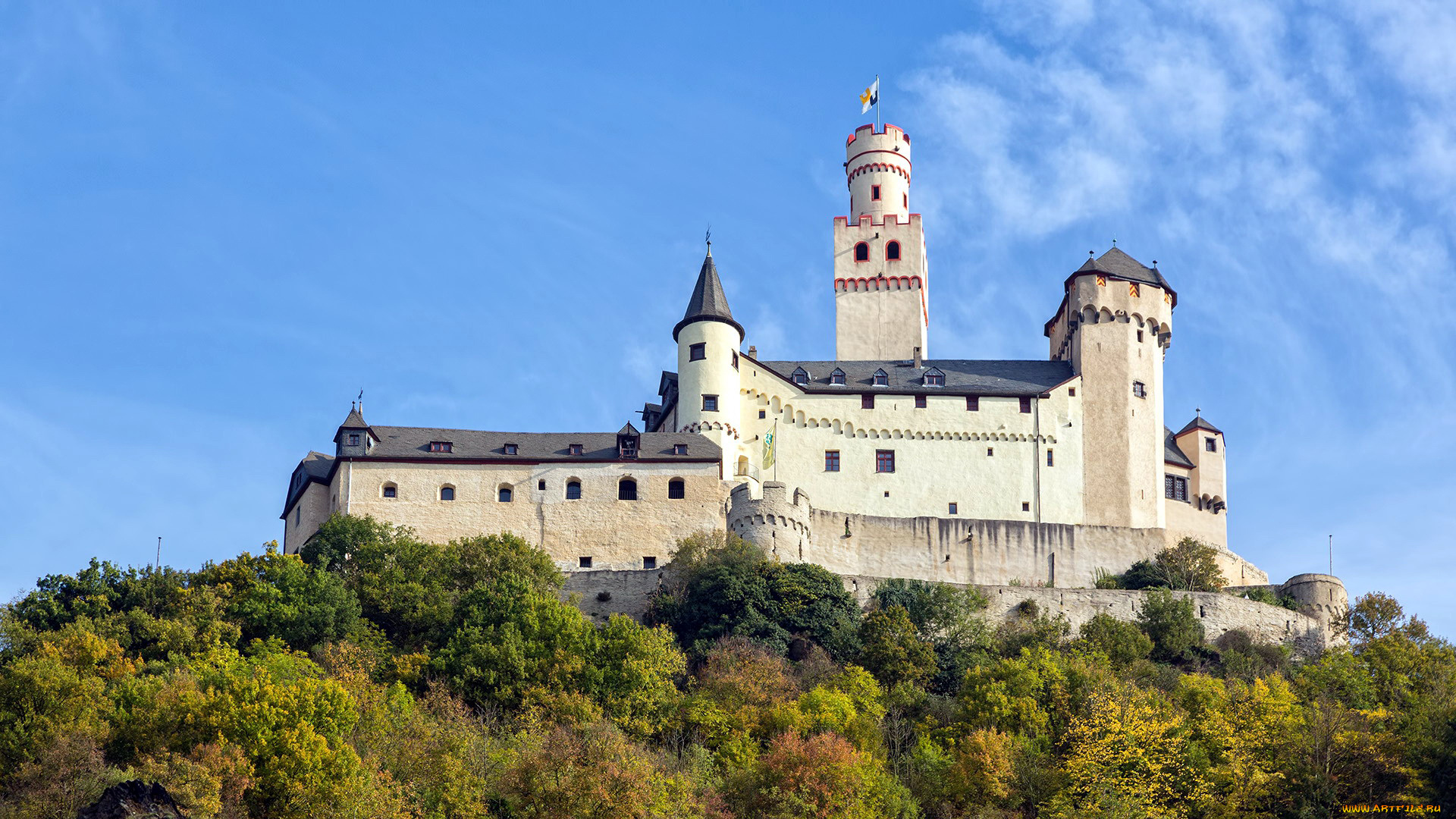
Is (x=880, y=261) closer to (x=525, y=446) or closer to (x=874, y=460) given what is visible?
(x=874, y=460)

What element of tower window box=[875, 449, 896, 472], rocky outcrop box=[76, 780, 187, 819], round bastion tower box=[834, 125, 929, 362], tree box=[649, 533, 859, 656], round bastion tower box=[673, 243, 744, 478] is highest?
round bastion tower box=[834, 125, 929, 362]

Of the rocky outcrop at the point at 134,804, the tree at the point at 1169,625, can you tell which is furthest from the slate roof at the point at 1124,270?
the rocky outcrop at the point at 134,804

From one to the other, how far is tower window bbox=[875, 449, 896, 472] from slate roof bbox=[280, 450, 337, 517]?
2028 centimetres

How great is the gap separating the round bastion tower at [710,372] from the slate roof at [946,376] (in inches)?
93.4

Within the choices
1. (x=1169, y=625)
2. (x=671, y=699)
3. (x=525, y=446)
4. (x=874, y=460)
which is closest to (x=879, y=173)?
(x=874, y=460)

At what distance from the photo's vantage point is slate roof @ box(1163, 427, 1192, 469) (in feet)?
248

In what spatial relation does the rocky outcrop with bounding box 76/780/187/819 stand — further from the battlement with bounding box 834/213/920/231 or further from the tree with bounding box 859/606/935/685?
the battlement with bounding box 834/213/920/231

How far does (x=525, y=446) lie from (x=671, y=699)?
1747cm

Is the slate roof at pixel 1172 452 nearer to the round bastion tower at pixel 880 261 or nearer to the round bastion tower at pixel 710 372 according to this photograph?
the round bastion tower at pixel 880 261

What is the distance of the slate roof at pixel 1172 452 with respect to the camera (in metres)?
75.7

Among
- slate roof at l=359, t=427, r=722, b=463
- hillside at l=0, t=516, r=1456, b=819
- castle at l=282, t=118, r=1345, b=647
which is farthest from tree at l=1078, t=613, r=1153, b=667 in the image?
slate roof at l=359, t=427, r=722, b=463

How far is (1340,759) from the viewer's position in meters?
48.4

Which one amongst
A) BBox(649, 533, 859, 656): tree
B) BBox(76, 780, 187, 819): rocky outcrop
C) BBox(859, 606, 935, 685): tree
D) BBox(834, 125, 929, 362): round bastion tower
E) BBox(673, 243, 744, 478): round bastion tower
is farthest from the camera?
BBox(834, 125, 929, 362): round bastion tower

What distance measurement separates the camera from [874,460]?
241ft
